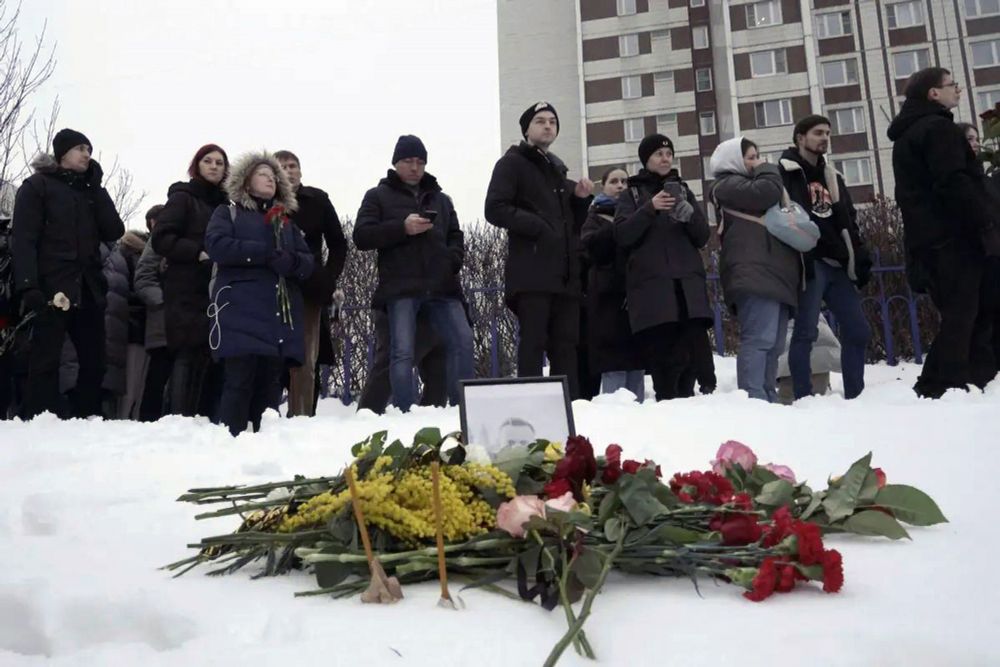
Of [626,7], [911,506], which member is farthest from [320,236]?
[626,7]

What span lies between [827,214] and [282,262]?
3.38m

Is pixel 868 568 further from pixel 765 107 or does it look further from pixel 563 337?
pixel 765 107

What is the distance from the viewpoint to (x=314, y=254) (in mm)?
5988

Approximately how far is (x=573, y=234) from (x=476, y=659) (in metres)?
4.57

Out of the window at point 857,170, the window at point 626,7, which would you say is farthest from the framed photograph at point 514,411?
the window at point 626,7

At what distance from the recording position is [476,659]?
4.29ft

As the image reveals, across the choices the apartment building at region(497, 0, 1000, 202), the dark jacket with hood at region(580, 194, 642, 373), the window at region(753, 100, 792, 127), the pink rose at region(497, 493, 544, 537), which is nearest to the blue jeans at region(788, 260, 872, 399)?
the dark jacket with hood at region(580, 194, 642, 373)

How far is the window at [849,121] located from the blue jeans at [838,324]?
3138 cm

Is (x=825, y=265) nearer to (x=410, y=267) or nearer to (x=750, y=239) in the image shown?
(x=750, y=239)

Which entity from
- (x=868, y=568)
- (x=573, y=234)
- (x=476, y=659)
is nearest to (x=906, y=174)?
(x=573, y=234)

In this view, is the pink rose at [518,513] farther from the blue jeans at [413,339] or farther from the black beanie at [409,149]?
the black beanie at [409,149]

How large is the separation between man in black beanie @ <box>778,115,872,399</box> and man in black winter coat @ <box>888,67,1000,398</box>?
378 mm

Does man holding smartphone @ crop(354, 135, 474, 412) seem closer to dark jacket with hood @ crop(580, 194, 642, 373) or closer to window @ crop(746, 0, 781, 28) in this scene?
dark jacket with hood @ crop(580, 194, 642, 373)

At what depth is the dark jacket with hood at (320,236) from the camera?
5.92 meters
